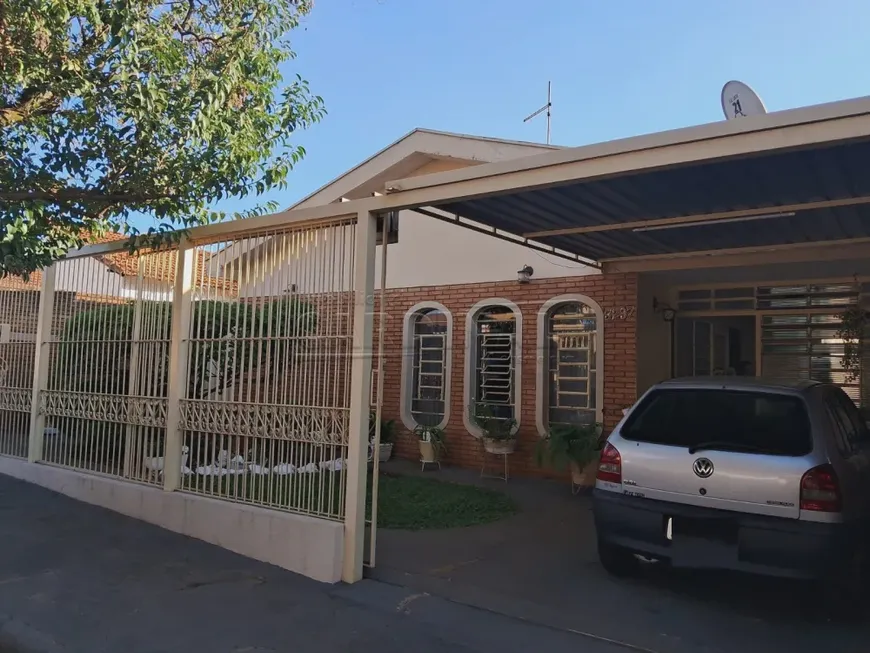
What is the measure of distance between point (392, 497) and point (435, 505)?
65 cm

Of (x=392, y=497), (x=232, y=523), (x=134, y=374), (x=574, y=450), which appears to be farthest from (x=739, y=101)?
(x=134, y=374)

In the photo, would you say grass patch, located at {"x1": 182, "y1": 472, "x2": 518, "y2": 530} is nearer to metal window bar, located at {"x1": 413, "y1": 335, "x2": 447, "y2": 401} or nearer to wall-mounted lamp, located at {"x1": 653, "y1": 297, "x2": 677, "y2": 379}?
metal window bar, located at {"x1": 413, "y1": 335, "x2": 447, "y2": 401}

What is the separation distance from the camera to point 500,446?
909 cm

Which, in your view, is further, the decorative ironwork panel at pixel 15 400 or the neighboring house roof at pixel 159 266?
the decorative ironwork panel at pixel 15 400

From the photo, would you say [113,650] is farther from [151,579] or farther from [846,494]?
[846,494]

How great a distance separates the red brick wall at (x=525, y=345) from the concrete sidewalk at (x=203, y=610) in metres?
3.22

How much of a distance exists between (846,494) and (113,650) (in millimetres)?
4563

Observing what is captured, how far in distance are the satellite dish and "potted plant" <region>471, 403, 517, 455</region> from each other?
470cm

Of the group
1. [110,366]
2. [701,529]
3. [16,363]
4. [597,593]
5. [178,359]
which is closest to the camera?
[701,529]

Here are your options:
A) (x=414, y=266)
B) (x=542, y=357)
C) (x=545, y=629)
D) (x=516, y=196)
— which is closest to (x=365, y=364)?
(x=516, y=196)

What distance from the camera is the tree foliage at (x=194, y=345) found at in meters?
5.88

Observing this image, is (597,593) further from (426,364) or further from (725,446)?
(426,364)

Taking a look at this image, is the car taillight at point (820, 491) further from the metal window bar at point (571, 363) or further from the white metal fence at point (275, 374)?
the metal window bar at point (571, 363)

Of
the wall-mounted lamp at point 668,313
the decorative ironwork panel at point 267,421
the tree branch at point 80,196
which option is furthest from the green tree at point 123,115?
the wall-mounted lamp at point 668,313
